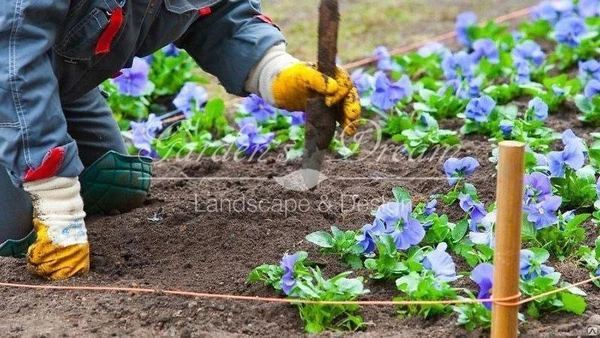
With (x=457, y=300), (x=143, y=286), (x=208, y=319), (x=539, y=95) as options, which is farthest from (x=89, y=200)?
(x=539, y=95)

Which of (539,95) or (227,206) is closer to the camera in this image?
(227,206)

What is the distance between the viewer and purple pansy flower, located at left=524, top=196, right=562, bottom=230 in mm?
2568

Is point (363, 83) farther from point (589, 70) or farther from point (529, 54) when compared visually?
point (589, 70)

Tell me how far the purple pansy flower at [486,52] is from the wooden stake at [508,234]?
2.29 m

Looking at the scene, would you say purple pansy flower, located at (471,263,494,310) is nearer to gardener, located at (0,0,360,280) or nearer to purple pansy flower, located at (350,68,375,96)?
gardener, located at (0,0,360,280)

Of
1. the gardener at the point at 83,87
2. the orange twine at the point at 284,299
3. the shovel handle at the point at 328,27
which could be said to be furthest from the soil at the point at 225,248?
the shovel handle at the point at 328,27

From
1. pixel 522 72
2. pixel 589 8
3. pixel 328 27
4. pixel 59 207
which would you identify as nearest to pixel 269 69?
pixel 328 27

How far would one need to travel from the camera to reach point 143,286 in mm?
2551

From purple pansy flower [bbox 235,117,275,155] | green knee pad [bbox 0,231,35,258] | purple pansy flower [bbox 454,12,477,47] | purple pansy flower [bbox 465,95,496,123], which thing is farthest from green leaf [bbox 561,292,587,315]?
purple pansy flower [bbox 454,12,477,47]

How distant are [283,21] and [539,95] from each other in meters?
2.35

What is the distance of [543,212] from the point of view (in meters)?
2.58

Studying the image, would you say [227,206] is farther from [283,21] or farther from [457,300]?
[283,21]

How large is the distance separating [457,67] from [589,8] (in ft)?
3.46

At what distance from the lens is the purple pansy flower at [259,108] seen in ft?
12.4
